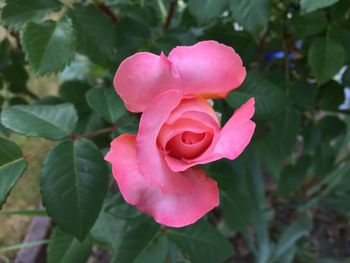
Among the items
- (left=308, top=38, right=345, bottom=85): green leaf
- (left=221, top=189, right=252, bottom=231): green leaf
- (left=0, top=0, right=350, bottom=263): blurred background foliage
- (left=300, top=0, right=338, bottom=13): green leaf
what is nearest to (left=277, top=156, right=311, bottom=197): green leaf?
(left=0, top=0, right=350, bottom=263): blurred background foliage

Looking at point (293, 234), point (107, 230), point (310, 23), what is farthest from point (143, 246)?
point (293, 234)

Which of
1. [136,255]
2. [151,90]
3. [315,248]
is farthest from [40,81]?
[151,90]

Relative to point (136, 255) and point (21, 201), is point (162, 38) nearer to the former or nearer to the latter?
point (136, 255)

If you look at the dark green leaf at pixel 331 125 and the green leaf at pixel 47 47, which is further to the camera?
the dark green leaf at pixel 331 125

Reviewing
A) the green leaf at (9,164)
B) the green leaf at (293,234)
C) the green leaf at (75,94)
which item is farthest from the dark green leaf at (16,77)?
the green leaf at (293,234)

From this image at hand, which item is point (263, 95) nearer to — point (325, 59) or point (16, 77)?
point (325, 59)

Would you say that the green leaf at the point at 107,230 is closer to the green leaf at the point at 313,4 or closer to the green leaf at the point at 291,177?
the green leaf at the point at 291,177
